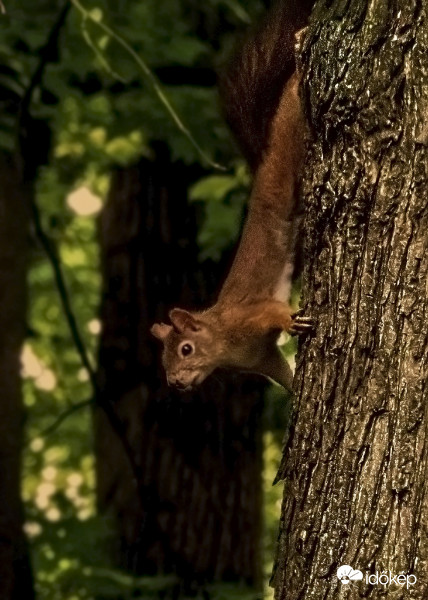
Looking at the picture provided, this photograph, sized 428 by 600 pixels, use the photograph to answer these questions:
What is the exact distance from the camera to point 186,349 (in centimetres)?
267

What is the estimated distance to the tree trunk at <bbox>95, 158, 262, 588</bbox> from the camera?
2812 millimetres

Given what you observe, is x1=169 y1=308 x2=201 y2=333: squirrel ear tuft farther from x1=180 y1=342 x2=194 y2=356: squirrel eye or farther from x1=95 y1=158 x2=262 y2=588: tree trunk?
x1=95 y1=158 x2=262 y2=588: tree trunk

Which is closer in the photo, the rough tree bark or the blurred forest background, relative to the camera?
the rough tree bark

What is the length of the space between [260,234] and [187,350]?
443 millimetres

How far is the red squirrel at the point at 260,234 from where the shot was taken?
223 cm

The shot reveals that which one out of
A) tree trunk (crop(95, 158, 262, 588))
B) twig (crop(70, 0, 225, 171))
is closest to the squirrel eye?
tree trunk (crop(95, 158, 262, 588))

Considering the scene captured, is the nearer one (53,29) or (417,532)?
(417,532)

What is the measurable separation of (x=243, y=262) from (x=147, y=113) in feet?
2.14

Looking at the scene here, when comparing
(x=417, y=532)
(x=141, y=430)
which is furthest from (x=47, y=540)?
(x=417, y=532)

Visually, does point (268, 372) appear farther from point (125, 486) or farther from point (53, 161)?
point (53, 161)

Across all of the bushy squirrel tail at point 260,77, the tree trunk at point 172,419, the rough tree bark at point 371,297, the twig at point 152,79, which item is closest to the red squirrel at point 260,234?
the bushy squirrel tail at point 260,77

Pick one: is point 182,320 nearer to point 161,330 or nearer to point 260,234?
point 161,330

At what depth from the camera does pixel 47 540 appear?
10.6ft

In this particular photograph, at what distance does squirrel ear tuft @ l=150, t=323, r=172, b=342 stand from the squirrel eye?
7 centimetres
